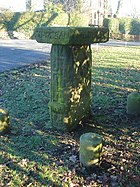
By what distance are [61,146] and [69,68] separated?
1147mm

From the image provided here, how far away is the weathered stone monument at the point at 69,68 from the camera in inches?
148

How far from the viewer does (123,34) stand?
35.1m

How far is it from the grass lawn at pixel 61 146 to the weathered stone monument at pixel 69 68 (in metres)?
0.28

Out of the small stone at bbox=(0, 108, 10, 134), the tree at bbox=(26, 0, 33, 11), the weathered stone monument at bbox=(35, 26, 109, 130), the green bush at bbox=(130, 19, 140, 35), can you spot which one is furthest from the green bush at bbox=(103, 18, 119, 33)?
the small stone at bbox=(0, 108, 10, 134)

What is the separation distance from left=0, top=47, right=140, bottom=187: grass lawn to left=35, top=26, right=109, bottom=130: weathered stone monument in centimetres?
28

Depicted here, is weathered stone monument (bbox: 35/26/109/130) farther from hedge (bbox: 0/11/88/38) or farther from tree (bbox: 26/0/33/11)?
tree (bbox: 26/0/33/11)

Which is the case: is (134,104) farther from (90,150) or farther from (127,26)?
(127,26)

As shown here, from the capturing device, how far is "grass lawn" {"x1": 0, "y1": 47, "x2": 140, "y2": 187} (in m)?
3.14

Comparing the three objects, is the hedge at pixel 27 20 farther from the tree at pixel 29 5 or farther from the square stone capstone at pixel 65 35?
the square stone capstone at pixel 65 35

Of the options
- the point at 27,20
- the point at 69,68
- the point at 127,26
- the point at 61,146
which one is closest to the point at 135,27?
the point at 127,26

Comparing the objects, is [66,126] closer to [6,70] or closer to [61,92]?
[61,92]

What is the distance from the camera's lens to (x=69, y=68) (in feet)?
13.2

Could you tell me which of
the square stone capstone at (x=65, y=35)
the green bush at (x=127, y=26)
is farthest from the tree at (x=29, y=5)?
the square stone capstone at (x=65, y=35)

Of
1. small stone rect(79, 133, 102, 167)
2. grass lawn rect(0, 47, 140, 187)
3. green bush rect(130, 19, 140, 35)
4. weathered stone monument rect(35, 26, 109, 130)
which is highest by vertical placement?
green bush rect(130, 19, 140, 35)
